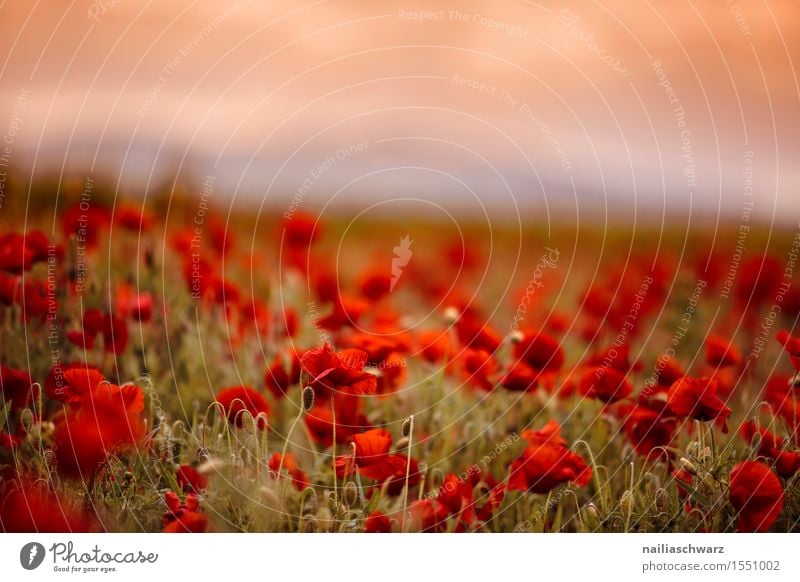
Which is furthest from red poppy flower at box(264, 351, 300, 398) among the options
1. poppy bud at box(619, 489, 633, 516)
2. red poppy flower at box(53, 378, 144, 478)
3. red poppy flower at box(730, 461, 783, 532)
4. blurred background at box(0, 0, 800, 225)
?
red poppy flower at box(730, 461, 783, 532)

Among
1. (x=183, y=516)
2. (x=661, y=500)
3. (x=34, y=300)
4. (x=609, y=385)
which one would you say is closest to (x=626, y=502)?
(x=661, y=500)

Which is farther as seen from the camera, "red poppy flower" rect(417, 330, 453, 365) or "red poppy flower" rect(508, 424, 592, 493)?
"red poppy flower" rect(417, 330, 453, 365)

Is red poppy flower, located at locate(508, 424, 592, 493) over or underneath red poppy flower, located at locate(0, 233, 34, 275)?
underneath
